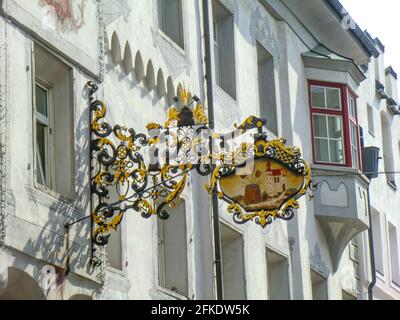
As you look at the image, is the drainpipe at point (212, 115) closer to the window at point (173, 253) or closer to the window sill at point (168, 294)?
the window at point (173, 253)

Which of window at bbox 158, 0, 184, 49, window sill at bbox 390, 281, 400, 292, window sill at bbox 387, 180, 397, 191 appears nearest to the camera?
window at bbox 158, 0, 184, 49

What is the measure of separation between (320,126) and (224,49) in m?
5.33

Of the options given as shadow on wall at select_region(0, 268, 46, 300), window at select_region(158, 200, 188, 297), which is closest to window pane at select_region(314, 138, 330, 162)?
window at select_region(158, 200, 188, 297)

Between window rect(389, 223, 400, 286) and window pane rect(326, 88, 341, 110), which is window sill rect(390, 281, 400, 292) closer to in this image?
window rect(389, 223, 400, 286)

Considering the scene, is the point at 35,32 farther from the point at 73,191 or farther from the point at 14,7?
the point at 73,191

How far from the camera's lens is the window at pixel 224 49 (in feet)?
86.5

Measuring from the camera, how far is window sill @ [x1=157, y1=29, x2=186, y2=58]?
22.2 m

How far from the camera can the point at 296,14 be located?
3097cm

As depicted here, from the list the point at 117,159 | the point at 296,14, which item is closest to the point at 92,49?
the point at 117,159

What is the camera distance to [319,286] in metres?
30.6

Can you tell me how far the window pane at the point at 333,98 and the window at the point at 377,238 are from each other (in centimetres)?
616

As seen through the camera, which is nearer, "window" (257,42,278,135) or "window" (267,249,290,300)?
"window" (267,249,290,300)

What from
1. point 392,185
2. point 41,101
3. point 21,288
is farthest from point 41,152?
point 392,185

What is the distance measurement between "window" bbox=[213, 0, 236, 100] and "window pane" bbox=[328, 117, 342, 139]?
5.35 m
